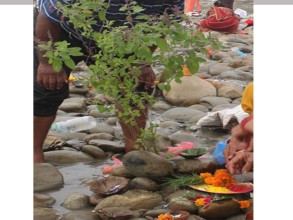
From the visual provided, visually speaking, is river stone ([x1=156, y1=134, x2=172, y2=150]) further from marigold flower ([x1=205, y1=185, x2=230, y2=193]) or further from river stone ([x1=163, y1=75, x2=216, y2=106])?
marigold flower ([x1=205, y1=185, x2=230, y2=193])

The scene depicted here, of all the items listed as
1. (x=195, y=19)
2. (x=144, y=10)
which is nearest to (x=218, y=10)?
(x=195, y=19)

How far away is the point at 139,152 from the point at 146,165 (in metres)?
0.07

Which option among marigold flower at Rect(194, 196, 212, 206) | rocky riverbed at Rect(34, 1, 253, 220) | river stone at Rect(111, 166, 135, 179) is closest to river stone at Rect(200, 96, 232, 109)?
rocky riverbed at Rect(34, 1, 253, 220)

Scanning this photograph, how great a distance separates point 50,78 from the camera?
3080 mm

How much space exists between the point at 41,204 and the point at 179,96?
1.10 meters

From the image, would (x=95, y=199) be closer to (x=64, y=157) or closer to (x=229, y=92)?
(x=64, y=157)

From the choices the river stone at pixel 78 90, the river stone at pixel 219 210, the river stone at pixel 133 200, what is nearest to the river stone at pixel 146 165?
the river stone at pixel 133 200

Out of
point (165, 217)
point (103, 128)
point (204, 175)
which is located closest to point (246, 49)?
point (103, 128)

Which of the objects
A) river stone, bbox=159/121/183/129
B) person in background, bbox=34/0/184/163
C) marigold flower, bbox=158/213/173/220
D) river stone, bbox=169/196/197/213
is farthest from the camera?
river stone, bbox=159/121/183/129

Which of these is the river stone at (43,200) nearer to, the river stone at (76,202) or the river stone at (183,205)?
the river stone at (76,202)

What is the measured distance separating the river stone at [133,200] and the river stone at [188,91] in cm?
81

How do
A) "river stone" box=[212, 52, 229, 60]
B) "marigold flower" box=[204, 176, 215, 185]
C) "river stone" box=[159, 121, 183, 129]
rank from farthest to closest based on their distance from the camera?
"river stone" box=[212, 52, 229, 60] < "river stone" box=[159, 121, 183, 129] < "marigold flower" box=[204, 176, 215, 185]

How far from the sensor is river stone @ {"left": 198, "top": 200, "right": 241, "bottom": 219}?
2.77 metres

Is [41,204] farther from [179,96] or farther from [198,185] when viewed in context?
[179,96]
